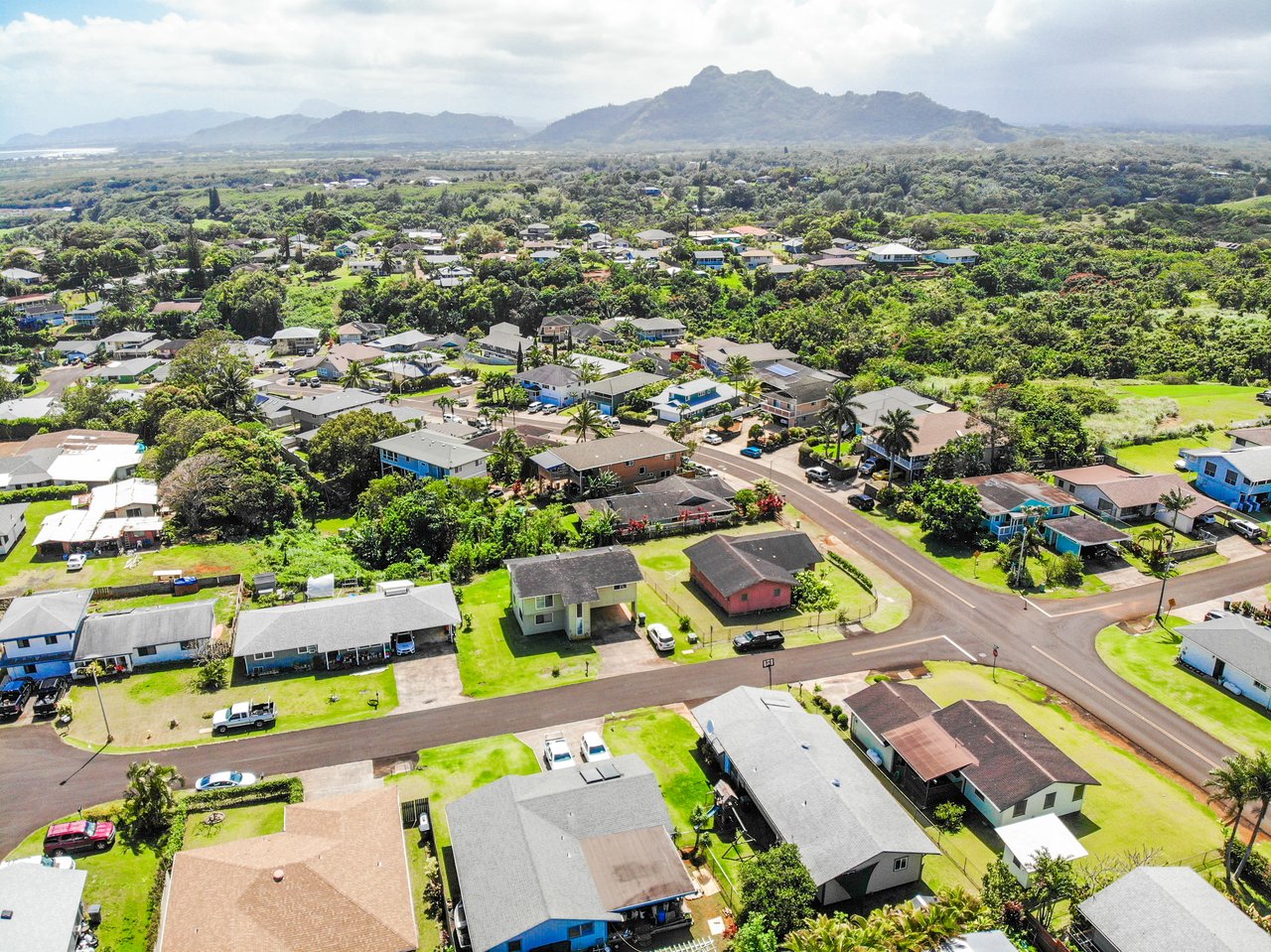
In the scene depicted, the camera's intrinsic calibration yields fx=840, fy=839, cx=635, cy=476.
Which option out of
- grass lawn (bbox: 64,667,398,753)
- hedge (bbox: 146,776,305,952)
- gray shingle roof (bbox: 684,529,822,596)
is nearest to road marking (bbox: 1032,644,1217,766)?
gray shingle roof (bbox: 684,529,822,596)

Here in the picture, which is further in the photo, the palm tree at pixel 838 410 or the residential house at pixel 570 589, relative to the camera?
the palm tree at pixel 838 410

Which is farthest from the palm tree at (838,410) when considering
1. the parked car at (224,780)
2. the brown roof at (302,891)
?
the parked car at (224,780)

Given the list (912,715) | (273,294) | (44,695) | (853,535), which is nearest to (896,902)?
(912,715)

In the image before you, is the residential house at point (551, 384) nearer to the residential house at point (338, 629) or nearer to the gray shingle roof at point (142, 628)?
the residential house at point (338, 629)

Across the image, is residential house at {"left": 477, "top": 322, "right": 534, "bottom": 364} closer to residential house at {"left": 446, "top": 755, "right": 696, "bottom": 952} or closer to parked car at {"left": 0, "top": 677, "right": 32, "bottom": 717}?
parked car at {"left": 0, "top": 677, "right": 32, "bottom": 717}

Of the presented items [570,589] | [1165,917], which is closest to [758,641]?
[570,589]

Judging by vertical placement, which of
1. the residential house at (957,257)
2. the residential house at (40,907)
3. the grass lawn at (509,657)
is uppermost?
the residential house at (957,257)

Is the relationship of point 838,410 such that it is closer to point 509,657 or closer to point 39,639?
point 509,657

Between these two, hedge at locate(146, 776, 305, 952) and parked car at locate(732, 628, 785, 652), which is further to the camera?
parked car at locate(732, 628, 785, 652)
